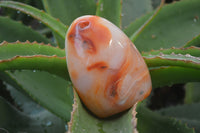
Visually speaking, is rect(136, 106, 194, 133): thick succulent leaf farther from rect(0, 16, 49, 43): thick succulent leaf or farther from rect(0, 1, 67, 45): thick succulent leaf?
rect(0, 16, 49, 43): thick succulent leaf

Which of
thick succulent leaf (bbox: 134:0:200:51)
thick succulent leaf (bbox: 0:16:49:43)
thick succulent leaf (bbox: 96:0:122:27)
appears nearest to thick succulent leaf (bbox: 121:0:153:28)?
thick succulent leaf (bbox: 134:0:200:51)

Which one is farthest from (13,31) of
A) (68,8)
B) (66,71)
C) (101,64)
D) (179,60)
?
(179,60)

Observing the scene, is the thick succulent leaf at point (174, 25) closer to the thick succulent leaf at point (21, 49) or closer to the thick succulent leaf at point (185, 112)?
the thick succulent leaf at point (185, 112)

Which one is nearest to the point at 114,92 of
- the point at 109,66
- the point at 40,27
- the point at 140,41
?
the point at 109,66

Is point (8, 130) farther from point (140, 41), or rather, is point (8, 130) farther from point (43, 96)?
point (140, 41)

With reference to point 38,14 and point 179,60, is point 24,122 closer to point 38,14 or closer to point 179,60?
point 38,14

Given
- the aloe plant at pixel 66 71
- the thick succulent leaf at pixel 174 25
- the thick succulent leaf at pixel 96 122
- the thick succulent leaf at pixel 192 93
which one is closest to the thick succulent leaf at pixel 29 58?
the aloe plant at pixel 66 71
